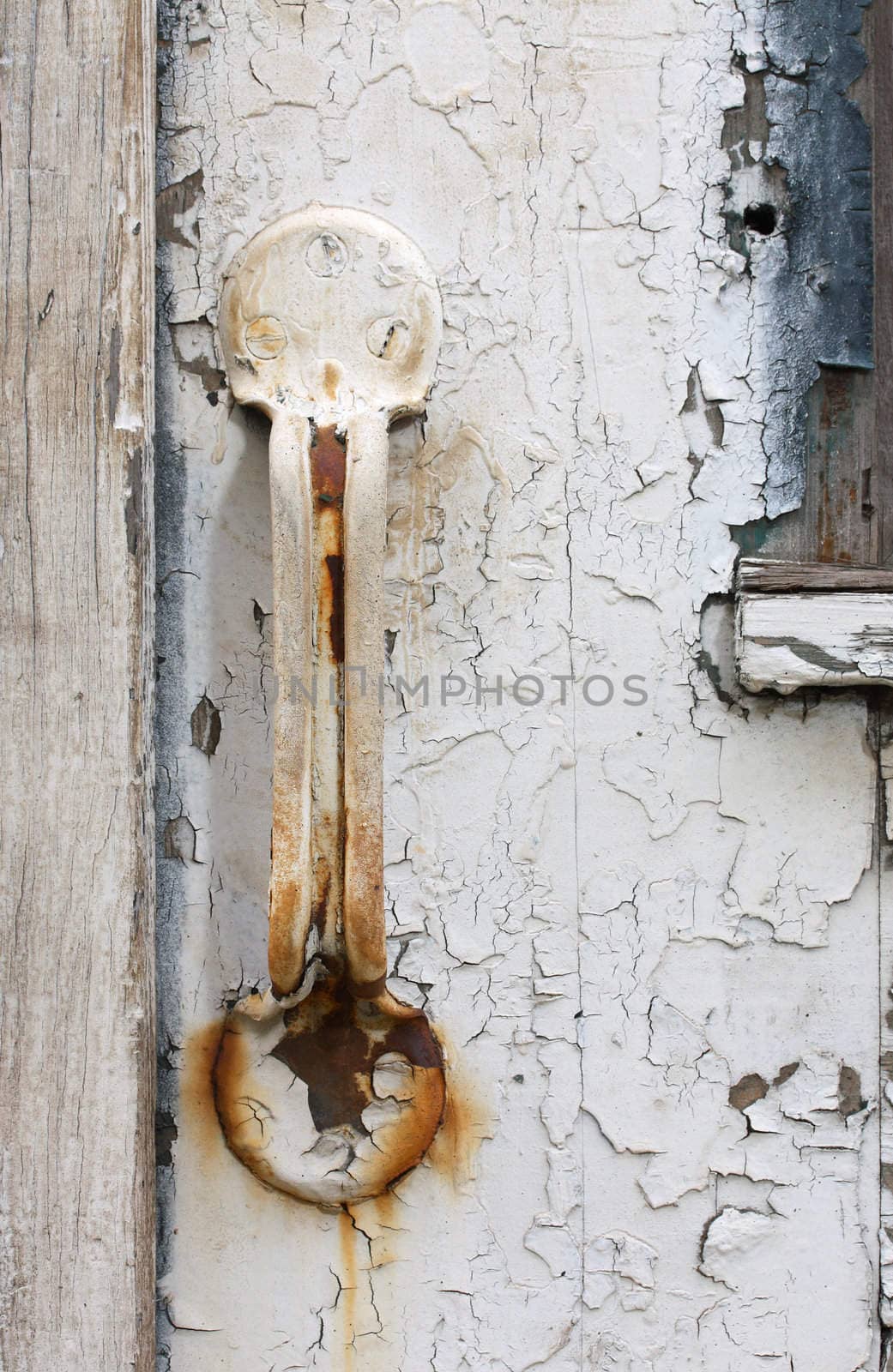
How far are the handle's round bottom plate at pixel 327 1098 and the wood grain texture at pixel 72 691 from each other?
73 mm

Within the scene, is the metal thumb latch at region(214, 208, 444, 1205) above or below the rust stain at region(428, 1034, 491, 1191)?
above

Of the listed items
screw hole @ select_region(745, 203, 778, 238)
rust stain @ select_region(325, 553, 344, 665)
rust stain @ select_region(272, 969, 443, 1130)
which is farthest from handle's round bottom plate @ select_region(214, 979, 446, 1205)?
screw hole @ select_region(745, 203, 778, 238)

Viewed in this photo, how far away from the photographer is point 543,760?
81cm

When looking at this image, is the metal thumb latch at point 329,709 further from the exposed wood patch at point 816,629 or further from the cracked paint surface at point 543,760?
the exposed wood patch at point 816,629

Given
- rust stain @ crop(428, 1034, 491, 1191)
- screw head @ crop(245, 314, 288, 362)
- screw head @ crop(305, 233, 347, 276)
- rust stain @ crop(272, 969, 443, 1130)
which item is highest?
screw head @ crop(305, 233, 347, 276)

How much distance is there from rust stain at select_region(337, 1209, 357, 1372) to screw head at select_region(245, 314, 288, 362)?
2.02ft

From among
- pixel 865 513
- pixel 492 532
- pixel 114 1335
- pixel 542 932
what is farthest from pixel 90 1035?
pixel 865 513

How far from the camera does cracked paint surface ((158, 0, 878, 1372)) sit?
80 cm

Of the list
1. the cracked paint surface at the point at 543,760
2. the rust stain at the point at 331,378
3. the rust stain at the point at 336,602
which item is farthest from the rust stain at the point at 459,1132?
the rust stain at the point at 331,378

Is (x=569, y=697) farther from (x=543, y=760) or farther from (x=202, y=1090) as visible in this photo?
(x=202, y=1090)

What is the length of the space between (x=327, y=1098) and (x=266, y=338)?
1.75 feet

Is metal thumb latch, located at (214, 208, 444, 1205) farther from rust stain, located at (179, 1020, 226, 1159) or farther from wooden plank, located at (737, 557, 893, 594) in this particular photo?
wooden plank, located at (737, 557, 893, 594)

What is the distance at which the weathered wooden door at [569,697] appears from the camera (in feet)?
2.61

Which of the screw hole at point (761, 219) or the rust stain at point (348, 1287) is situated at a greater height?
the screw hole at point (761, 219)
